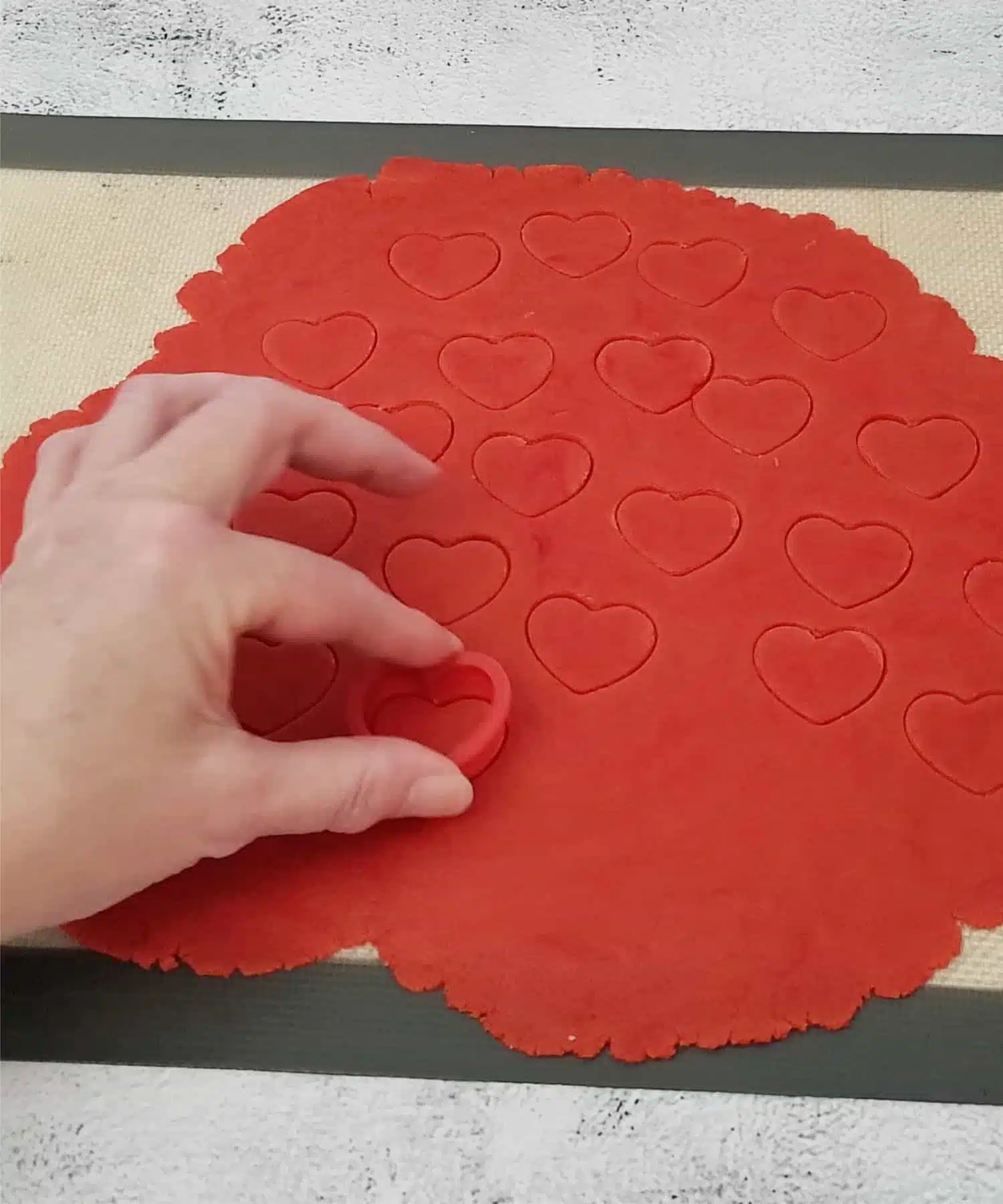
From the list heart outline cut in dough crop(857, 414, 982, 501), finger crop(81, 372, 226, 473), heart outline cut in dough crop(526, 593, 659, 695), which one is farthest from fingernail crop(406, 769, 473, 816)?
heart outline cut in dough crop(857, 414, 982, 501)

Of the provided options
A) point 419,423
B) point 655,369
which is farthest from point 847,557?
point 419,423

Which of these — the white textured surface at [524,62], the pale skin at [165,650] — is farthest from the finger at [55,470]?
the white textured surface at [524,62]

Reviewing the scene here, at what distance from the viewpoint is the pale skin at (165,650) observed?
54 centimetres

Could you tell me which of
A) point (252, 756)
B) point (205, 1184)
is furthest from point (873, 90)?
point (205, 1184)

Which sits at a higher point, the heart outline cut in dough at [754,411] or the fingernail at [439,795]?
the heart outline cut in dough at [754,411]

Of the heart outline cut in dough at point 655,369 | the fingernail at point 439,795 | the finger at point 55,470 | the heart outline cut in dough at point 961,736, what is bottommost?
the fingernail at point 439,795

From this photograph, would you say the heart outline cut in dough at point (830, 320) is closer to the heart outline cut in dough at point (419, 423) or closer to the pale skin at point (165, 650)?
the heart outline cut in dough at point (419, 423)

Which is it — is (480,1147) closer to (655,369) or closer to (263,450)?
(263,450)

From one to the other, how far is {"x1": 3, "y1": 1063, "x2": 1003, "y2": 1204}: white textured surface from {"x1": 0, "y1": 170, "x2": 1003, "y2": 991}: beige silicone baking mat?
458 mm

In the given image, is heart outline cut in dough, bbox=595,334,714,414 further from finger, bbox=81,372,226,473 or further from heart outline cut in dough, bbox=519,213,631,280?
finger, bbox=81,372,226,473

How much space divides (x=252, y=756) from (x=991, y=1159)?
1.40 ft

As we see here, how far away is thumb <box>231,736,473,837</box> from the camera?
59cm

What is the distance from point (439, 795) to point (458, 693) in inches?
3.2

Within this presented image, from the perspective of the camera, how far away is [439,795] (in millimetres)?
644
